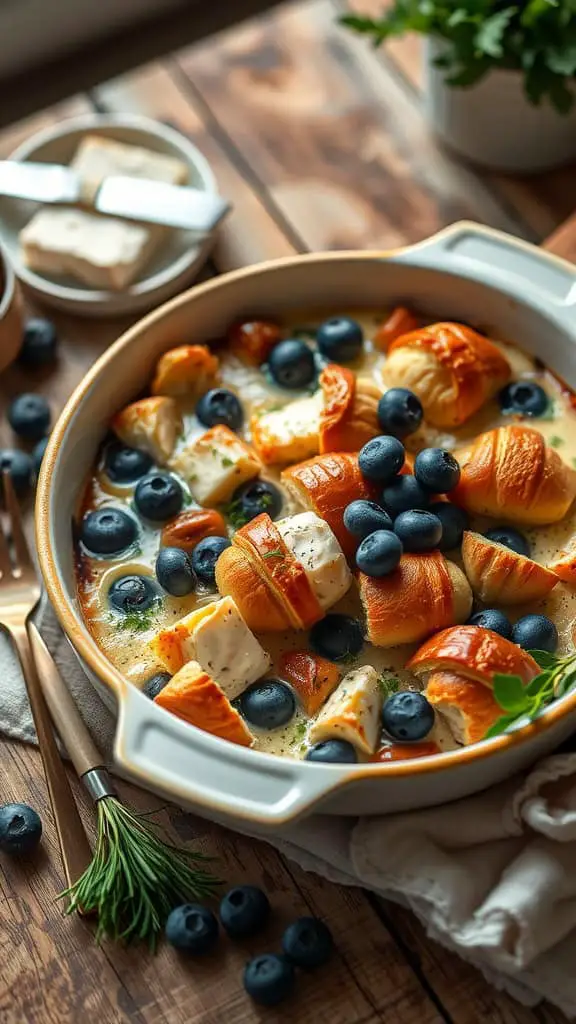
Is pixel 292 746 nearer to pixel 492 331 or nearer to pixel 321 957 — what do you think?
pixel 321 957

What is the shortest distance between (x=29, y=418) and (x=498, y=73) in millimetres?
1249

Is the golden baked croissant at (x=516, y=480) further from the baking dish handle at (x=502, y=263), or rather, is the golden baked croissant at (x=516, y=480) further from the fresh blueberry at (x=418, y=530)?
the baking dish handle at (x=502, y=263)

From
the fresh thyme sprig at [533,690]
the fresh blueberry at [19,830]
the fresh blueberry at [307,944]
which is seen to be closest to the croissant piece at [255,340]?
the fresh thyme sprig at [533,690]

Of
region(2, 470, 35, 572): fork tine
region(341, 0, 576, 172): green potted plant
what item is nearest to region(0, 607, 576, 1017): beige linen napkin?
region(2, 470, 35, 572): fork tine

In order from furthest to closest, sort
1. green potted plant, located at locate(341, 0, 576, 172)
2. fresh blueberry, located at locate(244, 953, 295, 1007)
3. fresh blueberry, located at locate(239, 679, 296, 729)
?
1. green potted plant, located at locate(341, 0, 576, 172)
2. fresh blueberry, located at locate(239, 679, 296, 729)
3. fresh blueberry, located at locate(244, 953, 295, 1007)

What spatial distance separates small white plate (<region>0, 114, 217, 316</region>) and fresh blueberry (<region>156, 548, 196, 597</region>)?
741mm

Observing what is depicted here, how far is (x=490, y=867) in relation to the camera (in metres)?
1.84

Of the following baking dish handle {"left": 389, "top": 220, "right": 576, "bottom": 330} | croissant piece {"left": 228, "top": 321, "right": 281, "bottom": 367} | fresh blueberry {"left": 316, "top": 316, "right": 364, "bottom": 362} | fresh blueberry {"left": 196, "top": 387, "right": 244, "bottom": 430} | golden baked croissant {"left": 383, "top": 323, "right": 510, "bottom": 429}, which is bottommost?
fresh blueberry {"left": 196, "top": 387, "right": 244, "bottom": 430}

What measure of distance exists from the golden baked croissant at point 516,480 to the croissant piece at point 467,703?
35 centimetres

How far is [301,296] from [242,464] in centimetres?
45

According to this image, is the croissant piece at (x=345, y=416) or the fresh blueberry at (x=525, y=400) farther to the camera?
the fresh blueberry at (x=525, y=400)

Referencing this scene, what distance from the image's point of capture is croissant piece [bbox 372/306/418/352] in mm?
2361

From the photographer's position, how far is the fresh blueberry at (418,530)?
198cm

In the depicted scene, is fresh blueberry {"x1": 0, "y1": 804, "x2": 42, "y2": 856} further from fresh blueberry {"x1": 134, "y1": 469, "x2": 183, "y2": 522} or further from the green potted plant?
the green potted plant
